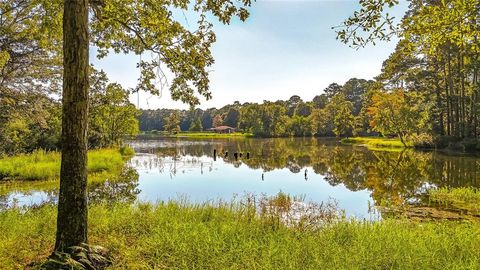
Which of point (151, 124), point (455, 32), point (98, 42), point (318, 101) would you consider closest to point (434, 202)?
point (455, 32)

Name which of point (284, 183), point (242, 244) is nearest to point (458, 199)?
point (284, 183)

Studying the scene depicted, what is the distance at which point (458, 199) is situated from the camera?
1313 cm

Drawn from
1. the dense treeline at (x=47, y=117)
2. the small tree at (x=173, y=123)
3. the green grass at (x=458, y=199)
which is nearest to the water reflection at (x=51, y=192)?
the dense treeline at (x=47, y=117)

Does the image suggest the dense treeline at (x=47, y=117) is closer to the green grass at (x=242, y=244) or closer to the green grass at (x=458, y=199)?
the green grass at (x=242, y=244)

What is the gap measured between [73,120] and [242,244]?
3624mm

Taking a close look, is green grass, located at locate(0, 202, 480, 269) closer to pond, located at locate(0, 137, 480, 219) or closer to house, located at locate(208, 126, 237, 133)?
pond, located at locate(0, 137, 480, 219)

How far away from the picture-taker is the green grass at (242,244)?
16.6 feet

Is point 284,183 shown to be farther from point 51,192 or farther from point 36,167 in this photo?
point 36,167

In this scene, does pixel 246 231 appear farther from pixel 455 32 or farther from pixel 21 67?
pixel 21 67

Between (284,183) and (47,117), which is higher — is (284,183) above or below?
below

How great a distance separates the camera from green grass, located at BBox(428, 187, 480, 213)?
1191 cm

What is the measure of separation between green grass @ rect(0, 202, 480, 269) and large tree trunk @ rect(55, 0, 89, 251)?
A: 80cm

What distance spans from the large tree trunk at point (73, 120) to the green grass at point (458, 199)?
1239cm

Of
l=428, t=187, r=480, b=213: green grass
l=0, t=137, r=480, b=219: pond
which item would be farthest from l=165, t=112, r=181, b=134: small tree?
l=428, t=187, r=480, b=213: green grass
